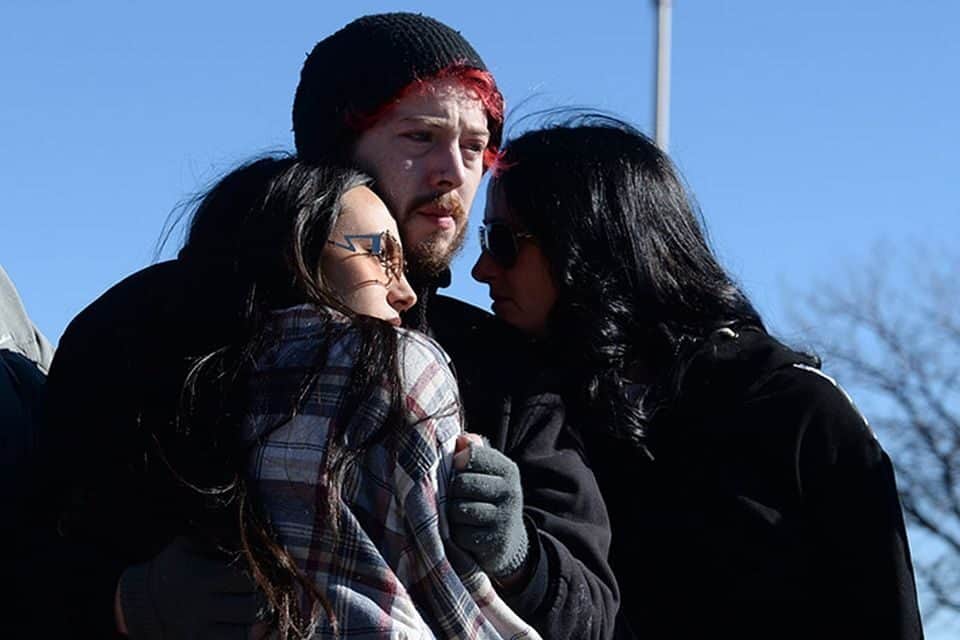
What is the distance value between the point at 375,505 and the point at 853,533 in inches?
44.8

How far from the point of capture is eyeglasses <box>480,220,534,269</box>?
4031 millimetres

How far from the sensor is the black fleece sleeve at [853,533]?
3.62 metres

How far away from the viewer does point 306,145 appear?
4285 mm

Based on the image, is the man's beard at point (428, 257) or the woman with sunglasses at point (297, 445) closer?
the woman with sunglasses at point (297, 445)

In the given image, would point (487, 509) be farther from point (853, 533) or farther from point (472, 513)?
point (853, 533)

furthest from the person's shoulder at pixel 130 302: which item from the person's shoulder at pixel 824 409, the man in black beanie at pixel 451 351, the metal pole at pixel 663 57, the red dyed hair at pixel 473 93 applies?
the metal pole at pixel 663 57

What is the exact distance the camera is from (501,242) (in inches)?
160

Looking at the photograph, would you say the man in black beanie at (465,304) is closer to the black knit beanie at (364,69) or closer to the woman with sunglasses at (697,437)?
the black knit beanie at (364,69)

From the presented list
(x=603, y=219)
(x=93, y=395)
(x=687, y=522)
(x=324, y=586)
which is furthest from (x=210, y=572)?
(x=603, y=219)

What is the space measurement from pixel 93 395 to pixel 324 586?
2.08 feet

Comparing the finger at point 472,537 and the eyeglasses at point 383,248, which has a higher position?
the eyeglasses at point 383,248

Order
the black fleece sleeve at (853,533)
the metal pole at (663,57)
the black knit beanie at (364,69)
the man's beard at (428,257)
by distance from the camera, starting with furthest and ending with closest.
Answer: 1. the metal pole at (663,57)
2. the black knit beanie at (364,69)
3. the man's beard at (428,257)
4. the black fleece sleeve at (853,533)

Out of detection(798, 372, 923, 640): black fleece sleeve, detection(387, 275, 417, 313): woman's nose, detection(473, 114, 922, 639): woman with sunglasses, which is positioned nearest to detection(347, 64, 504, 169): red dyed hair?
detection(473, 114, 922, 639): woman with sunglasses

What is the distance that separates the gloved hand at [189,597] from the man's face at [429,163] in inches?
42.0
